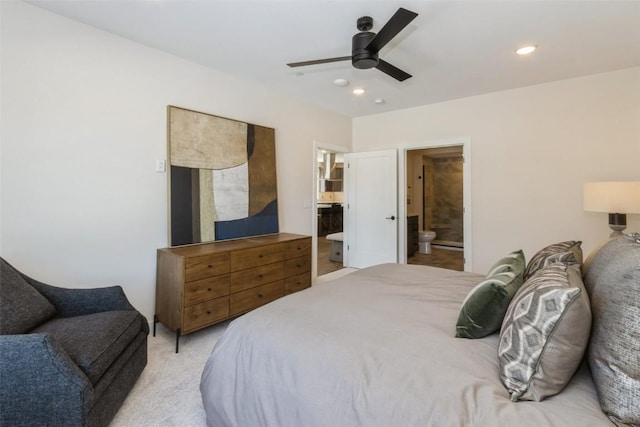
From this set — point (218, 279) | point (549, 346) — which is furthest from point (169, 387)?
point (549, 346)

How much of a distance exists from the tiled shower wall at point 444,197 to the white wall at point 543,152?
13.4 feet

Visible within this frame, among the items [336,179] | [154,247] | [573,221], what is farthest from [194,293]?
[336,179]

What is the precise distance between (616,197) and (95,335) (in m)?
4.12

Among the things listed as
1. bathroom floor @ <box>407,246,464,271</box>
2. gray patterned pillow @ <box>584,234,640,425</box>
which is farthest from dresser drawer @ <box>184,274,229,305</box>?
bathroom floor @ <box>407,246,464,271</box>

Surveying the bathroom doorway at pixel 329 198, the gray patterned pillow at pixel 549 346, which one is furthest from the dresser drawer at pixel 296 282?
the bathroom doorway at pixel 329 198

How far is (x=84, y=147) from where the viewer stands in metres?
2.43

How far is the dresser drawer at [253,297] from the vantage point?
2779 mm

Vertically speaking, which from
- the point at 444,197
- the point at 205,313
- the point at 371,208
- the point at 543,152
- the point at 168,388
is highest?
the point at 543,152

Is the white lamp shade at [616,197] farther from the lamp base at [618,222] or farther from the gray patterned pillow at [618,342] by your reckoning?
the gray patterned pillow at [618,342]

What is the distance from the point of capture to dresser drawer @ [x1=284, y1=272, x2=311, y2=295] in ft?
10.9

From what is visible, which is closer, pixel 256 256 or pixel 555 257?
pixel 555 257

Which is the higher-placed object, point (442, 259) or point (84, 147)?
point (84, 147)

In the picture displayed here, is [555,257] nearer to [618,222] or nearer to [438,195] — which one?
[618,222]

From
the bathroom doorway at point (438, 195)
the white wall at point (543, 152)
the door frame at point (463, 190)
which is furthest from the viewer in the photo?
the bathroom doorway at point (438, 195)
